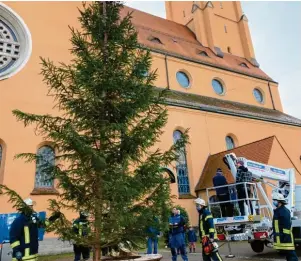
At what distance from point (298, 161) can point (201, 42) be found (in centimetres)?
1372

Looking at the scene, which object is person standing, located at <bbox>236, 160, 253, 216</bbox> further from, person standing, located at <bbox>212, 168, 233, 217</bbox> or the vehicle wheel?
the vehicle wheel

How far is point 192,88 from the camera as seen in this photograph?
77.6 ft

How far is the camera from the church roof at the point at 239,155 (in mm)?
16578

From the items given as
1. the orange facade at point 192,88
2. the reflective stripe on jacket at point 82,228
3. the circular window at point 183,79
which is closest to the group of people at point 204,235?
the reflective stripe on jacket at point 82,228

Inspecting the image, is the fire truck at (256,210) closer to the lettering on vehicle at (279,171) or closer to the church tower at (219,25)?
the lettering on vehicle at (279,171)

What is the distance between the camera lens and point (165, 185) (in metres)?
5.49

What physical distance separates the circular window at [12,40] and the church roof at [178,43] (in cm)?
944

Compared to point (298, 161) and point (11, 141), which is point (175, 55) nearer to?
point (298, 161)

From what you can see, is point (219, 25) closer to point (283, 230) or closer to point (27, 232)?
point (283, 230)

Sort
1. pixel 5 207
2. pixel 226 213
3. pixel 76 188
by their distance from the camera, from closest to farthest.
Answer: pixel 76 188
pixel 226 213
pixel 5 207

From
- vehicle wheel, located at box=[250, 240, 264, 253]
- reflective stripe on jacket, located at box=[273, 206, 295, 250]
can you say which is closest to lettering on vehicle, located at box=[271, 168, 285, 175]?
vehicle wheel, located at box=[250, 240, 264, 253]

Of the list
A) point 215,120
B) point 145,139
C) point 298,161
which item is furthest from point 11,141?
point 298,161

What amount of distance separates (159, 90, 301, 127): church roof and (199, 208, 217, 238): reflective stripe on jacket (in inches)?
506

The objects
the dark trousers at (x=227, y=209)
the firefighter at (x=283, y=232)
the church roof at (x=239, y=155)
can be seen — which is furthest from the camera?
the church roof at (x=239, y=155)
